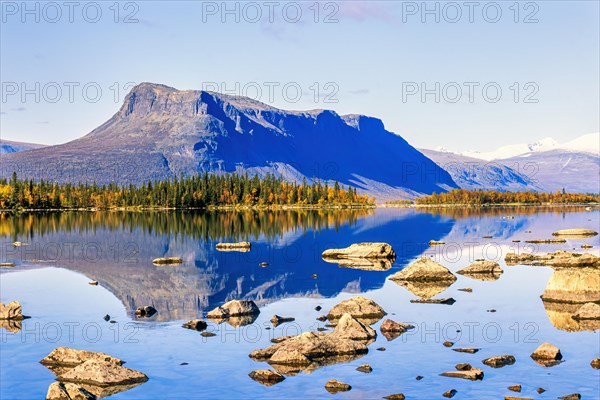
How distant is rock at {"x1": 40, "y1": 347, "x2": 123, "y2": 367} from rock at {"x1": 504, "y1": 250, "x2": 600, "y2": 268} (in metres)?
42.0

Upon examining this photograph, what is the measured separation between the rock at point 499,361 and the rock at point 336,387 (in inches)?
255

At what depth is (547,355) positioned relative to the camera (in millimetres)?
30625

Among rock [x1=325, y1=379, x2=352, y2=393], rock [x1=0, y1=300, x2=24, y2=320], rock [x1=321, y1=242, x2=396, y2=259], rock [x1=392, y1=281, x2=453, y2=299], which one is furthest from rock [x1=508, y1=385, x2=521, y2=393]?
rock [x1=321, y1=242, x2=396, y2=259]

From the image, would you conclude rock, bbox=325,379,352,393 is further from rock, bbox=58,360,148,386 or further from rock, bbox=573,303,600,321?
rock, bbox=573,303,600,321

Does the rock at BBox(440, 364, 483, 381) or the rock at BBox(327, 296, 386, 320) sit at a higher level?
the rock at BBox(327, 296, 386, 320)

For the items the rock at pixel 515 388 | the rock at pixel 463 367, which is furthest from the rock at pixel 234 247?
the rock at pixel 515 388

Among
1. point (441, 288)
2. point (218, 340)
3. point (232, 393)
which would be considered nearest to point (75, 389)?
point (232, 393)

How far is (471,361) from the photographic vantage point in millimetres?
30250

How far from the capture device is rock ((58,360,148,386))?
90.2ft

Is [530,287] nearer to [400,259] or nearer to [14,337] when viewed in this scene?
[400,259]

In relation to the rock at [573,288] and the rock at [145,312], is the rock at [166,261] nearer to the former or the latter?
the rock at [145,312]

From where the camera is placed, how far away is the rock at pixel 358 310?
39719 millimetres

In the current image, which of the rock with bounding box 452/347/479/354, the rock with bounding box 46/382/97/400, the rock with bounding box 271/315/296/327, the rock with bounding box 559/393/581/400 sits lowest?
the rock with bounding box 559/393/581/400

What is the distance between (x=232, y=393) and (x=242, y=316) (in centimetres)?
1380
